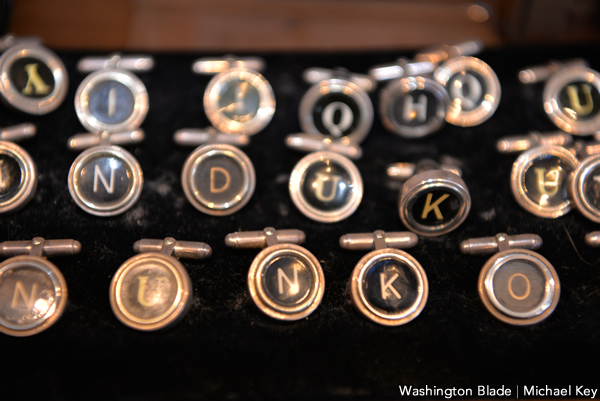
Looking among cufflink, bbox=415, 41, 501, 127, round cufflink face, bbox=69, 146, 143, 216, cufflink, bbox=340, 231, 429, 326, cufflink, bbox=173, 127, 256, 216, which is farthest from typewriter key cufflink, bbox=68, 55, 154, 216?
cufflink, bbox=415, 41, 501, 127

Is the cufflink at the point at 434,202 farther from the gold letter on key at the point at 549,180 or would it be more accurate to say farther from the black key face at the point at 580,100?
the black key face at the point at 580,100

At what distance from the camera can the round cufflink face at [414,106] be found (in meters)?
1.13

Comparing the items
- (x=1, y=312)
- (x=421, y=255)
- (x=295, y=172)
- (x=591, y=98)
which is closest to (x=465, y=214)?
(x=421, y=255)

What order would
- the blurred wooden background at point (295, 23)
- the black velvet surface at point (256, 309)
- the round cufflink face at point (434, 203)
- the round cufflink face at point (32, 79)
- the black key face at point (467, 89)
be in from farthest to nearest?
the blurred wooden background at point (295, 23), the black key face at point (467, 89), the round cufflink face at point (32, 79), the round cufflink face at point (434, 203), the black velvet surface at point (256, 309)

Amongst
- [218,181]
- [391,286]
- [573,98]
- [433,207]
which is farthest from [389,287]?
[573,98]

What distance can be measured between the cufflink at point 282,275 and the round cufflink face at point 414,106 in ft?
1.38

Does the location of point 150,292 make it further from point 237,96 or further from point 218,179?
point 237,96

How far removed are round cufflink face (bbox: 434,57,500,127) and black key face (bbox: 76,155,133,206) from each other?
2.75 feet

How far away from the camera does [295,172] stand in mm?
1052

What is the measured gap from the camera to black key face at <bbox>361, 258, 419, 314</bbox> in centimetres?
92

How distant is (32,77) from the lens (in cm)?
109

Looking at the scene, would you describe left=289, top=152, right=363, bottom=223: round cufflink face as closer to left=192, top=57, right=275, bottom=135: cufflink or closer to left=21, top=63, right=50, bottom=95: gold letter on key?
left=192, top=57, right=275, bottom=135: cufflink

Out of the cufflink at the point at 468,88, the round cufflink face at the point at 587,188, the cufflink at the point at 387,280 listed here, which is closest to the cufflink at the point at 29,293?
the cufflink at the point at 387,280

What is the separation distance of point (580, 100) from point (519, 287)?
0.57 meters
